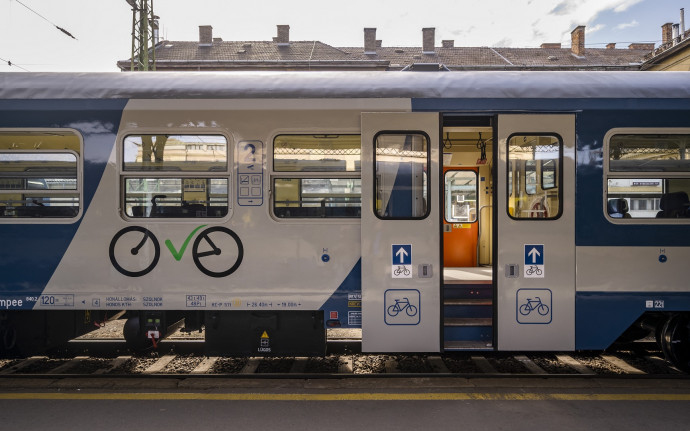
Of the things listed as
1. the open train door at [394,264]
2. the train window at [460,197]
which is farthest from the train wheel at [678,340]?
the train window at [460,197]

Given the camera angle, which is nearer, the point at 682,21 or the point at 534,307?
the point at 534,307

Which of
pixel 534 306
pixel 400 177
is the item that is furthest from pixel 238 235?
pixel 534 306

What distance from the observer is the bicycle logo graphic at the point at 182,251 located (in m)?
4.76

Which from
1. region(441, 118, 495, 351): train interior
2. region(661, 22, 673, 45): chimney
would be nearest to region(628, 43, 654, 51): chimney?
region(661, 22, 673, 45): chimney

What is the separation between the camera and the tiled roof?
31062mm

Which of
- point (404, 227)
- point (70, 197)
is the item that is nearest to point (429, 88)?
point (404, 227)

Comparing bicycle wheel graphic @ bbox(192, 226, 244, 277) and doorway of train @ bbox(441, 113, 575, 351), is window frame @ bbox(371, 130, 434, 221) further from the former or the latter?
bicycle wheel graphic @ bbox(192, 226, 244, 277)

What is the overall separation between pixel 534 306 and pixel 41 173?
5.37 meters

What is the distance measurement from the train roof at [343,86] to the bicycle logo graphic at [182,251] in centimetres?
144

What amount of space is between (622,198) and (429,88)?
7.71 feet

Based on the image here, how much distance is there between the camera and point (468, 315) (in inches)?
200

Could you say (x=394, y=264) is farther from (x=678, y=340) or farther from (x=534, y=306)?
(x=678, y=340)

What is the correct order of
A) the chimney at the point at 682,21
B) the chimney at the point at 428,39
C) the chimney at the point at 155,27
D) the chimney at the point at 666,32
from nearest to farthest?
1. the chimney at the point at 155,27
2. the chimney at the point at 682,21
3. the chimney at the point at 666,32
4. the chimney at the point at 428,39

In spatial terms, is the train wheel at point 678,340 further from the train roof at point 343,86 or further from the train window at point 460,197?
the train window at point 460,197
